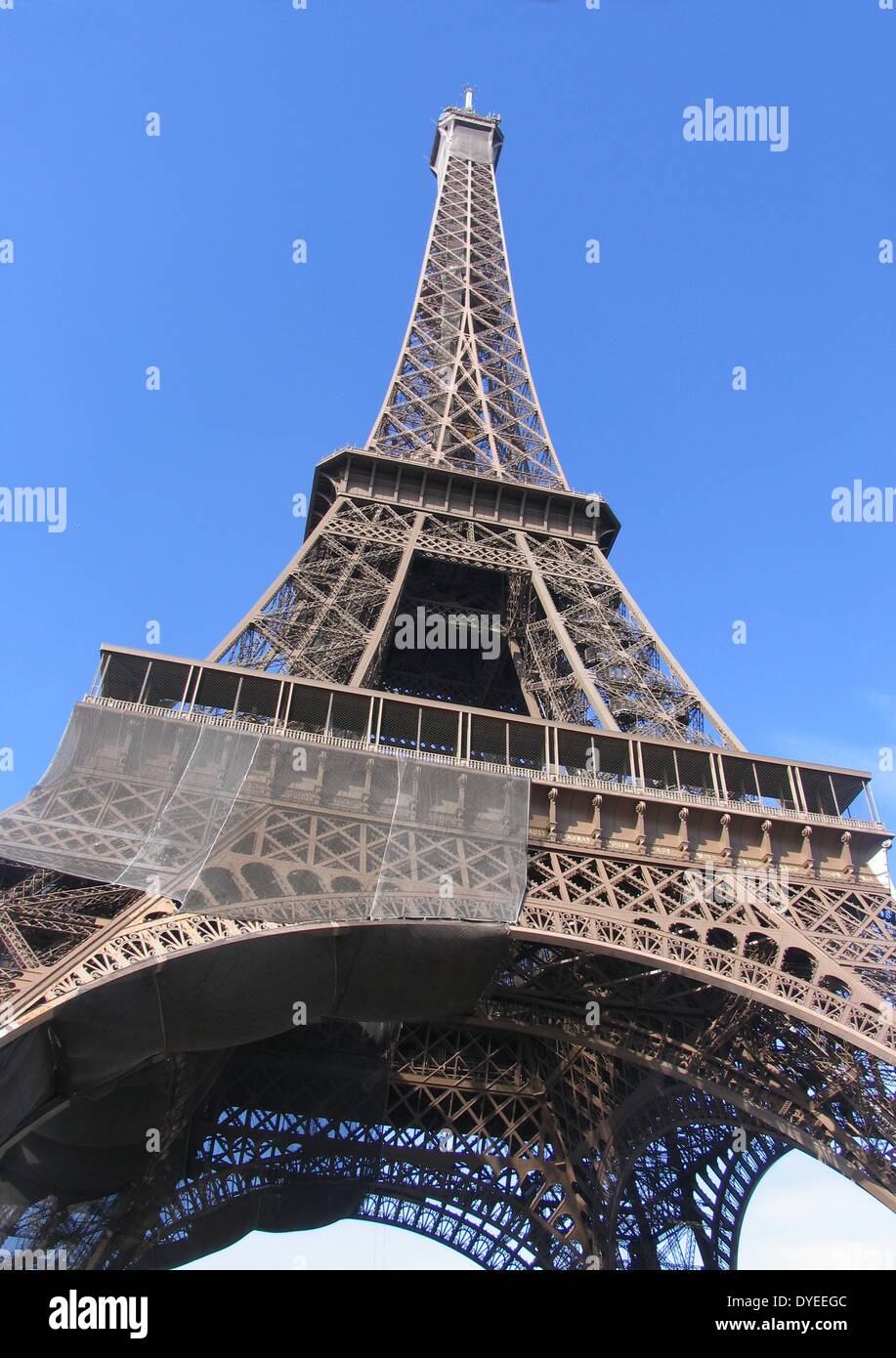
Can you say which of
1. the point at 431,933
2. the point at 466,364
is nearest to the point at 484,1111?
the point at 431,933

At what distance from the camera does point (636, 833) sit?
18.1m

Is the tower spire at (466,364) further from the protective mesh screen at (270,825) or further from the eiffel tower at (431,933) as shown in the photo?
the protective mesh screen at (270,825)

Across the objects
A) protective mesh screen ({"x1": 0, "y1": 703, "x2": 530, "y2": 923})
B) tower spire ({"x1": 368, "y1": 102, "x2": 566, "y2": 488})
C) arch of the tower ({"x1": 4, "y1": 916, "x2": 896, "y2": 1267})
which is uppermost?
tower spire ({"x1": 368, "y1": 102, "x2": 566, "y2": 488})

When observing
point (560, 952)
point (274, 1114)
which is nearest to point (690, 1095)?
point (560, 952)

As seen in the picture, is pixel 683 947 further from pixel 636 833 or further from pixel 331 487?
pixel 331 487

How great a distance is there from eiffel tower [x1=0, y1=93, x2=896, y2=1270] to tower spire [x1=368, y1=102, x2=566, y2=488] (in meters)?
3.04

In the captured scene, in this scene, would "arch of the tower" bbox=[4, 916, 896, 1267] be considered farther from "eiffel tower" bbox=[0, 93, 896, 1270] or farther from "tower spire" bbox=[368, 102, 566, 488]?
"tower spire" bbox=[368, 102, 566, 488]

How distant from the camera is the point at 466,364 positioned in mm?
35406

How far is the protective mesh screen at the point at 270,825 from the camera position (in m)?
14.8

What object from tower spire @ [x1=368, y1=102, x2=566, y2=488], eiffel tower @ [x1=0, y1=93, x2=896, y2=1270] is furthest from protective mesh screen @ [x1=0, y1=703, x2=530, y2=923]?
tower spire @ [x1=368, y1=102, x2=566, y2=488]

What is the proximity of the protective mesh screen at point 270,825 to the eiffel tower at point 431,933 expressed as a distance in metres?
0.06

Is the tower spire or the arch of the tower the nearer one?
the arch of the tower

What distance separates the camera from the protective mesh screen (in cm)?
1479

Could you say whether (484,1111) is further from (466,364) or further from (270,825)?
(466,364)
